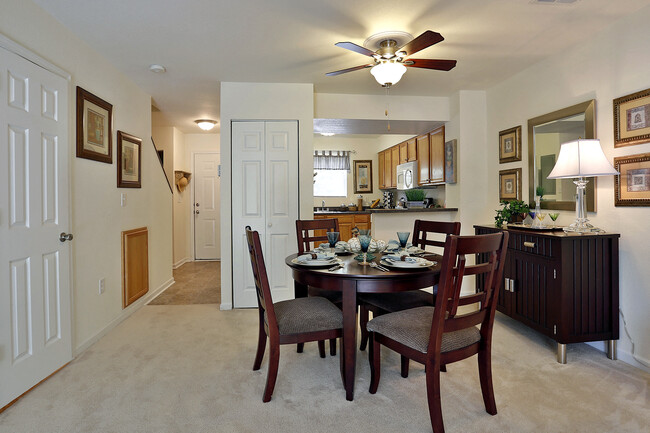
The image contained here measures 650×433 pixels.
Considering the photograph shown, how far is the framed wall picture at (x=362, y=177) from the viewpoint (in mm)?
7414

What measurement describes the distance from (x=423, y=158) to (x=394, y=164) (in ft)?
3.93

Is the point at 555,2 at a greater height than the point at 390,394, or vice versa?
the point at 555,2

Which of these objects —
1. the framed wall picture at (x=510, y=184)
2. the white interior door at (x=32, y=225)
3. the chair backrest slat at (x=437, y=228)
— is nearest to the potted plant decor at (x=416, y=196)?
the framed wall picture at (x=510, y=184)

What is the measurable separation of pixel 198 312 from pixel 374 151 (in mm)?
5100

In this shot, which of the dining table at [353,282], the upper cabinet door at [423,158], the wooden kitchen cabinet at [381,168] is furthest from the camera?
the wooden kitchen cabinet at [381,168]

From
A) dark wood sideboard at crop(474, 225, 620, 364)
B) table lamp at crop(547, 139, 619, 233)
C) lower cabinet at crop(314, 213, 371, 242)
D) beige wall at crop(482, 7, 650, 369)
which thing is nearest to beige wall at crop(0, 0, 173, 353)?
lower cabinet at crop(314, 213, 371, 242)

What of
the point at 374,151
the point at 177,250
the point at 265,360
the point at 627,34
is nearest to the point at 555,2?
the point at 627,34

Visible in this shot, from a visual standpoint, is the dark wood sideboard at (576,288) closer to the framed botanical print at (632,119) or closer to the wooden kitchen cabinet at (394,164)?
the framed botanical print at (632,119)

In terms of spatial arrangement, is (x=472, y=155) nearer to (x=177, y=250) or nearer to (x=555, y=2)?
(x=555, y=2)

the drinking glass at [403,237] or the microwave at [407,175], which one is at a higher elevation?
the microwave at [407,175]

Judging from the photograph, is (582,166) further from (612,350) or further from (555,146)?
(612,350)

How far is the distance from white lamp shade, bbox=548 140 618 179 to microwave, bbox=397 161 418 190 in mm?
2848

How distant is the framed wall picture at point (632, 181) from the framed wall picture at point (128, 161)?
4.10 meters

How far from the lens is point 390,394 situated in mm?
1978
